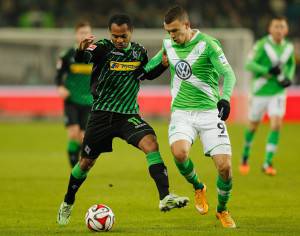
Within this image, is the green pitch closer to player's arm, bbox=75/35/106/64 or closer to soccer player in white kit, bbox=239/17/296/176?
soccer player in white kit, bbox=239/17/296/176

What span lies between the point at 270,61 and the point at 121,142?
757 centimetres

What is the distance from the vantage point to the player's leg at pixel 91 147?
30.1 feet

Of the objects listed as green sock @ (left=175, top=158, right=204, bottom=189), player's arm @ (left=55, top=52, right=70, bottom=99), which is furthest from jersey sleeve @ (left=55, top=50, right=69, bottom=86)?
green sock @ (left=175, top=158, right=204, bottom=189)

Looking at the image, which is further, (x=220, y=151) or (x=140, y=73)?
(x=140, y=73)

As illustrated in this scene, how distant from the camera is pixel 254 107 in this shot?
1469cm

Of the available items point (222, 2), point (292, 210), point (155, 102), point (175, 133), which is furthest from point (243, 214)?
point (222, 2)

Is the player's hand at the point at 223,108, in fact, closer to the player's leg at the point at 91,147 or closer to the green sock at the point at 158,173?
the green sock at the point at 158,173

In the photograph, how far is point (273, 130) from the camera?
1445 cm

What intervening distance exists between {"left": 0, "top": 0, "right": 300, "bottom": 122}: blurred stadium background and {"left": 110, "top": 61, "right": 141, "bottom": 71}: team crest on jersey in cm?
1588

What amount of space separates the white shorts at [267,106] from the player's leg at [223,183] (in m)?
5.51

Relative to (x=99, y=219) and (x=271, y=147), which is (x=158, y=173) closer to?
(x=99, y=219)

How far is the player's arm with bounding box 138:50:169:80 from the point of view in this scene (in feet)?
30.5

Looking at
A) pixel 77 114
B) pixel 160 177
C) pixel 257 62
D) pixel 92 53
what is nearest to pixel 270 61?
pixel 257 62

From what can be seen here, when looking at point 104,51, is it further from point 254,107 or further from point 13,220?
point 254,107
